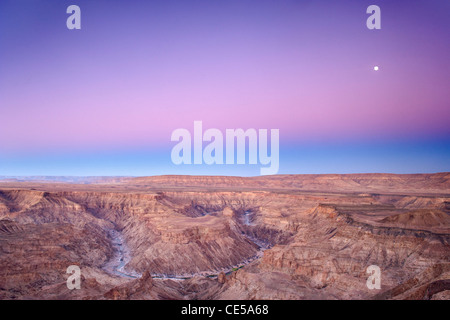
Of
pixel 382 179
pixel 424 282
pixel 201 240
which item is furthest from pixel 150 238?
pixel 382 179

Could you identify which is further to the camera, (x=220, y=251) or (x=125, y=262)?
(x=220, y=251)

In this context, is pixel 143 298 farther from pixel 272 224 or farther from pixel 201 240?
pixel 272 224

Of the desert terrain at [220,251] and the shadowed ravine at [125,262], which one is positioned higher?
the desert terrain at [220,251]

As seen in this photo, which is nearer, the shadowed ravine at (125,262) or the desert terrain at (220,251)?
the desert terrain at (220,251)

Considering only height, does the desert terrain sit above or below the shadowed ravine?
above

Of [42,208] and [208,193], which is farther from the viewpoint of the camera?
[208,193]

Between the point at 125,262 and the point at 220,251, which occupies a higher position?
the point at 220,251

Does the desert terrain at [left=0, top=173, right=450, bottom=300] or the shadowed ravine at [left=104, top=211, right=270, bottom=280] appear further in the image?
the shadowed ravine at [left=104, top=211, right=270, bottom=280]
